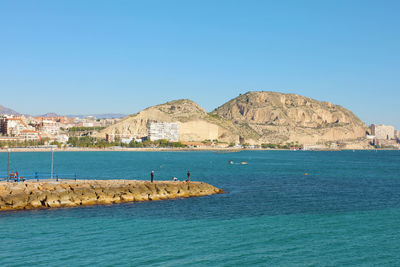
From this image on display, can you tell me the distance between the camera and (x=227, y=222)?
3412 centimetres

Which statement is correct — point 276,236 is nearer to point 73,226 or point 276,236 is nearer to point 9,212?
point 73,226

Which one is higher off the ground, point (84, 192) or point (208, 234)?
point (84, 192)

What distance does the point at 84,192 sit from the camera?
1711 inches

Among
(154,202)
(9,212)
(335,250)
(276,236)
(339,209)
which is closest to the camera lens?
(335,250)

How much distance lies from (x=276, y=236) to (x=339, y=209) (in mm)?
14552

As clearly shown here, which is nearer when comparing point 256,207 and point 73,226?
point 73,226

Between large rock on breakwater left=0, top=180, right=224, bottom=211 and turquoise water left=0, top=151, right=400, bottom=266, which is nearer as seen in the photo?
turquoise water left=0, top=151, right=400, bottom=266

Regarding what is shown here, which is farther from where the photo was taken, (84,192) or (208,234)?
(84,192)

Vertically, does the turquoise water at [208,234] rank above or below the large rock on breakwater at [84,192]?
below

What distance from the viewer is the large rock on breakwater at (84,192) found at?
39.9 meters

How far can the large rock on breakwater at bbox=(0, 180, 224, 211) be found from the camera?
39.9 metres

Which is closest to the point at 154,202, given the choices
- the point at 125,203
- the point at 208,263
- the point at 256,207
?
the point at 125,203

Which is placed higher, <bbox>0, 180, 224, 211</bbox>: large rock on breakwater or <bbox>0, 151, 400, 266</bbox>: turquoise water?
<bbox>0, 180, 224, 211</bbox>: large rock on breakwater

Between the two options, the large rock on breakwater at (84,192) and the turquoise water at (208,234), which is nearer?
the turquoise water at (208,234)
